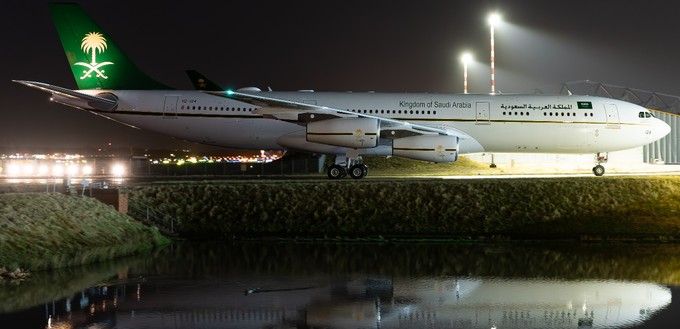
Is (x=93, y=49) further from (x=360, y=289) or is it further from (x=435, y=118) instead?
(x=360, y=289)

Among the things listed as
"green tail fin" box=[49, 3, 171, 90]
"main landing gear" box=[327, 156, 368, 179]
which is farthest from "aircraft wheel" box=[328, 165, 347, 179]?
"green tail fin" box=[49, 3, 171, 90]

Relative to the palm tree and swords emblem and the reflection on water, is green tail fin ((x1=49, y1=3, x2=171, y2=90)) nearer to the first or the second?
the palm tree and swords emblem

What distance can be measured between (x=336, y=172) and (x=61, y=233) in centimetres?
1358

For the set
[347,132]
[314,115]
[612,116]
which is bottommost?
[347,132]

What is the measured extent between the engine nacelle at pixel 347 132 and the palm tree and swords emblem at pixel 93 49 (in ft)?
35.0

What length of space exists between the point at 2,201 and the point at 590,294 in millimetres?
15132

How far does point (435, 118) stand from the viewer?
31.4m

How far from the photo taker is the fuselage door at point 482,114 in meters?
31.5

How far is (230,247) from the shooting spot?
2166 centimetres

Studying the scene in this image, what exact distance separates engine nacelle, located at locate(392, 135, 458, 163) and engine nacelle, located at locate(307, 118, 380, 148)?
4.26 feet

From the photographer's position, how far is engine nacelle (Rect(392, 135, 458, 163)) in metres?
29.0

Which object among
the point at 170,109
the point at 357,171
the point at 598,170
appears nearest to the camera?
the point at 357,171

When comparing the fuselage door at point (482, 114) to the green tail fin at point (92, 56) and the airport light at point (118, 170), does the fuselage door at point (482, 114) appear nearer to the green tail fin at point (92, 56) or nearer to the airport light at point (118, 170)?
the green tail fin at point (92, 56)

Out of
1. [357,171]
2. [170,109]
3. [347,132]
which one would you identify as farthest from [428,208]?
[170,109]
